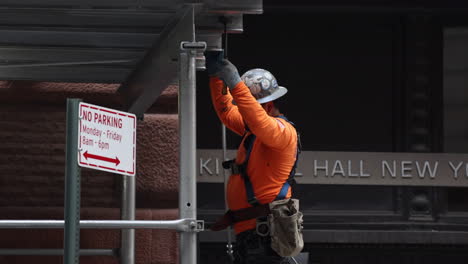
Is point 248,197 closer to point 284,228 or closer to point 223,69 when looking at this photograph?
point 284,228

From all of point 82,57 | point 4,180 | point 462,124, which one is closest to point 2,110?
point 4,180

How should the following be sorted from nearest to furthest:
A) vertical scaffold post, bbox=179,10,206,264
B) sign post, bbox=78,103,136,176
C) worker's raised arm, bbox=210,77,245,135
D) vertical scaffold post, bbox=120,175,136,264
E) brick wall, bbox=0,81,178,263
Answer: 1. sign post, bbox=78,103,136,176
2. vertical scaffold post, bbox=179,10,206,264
3. worker's raised arm, bbox=210,77,245,135
4. vertical scaffold post, bbox=120,175,136,264
5. brick wall, bbox=0,81,178,263

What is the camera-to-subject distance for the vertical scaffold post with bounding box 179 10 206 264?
4832 mm

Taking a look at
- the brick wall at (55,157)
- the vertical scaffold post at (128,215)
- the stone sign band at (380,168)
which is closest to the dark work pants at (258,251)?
the vertical scaffold post at (128,215)

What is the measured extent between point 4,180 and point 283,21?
321 cm

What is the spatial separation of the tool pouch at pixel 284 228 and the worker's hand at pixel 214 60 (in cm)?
88

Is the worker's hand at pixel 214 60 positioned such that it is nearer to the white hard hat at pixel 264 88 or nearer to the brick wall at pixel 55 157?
the white hard hat at pixel 264 88

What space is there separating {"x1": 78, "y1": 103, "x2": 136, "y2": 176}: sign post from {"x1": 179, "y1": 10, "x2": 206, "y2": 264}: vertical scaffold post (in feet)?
2.46

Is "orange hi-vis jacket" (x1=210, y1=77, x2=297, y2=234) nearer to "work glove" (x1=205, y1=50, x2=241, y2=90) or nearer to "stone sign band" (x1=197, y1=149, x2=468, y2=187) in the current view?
"work glove" (x1=205, y1=50, x2=241, y2=90)

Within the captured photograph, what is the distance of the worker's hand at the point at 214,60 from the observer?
541 cm

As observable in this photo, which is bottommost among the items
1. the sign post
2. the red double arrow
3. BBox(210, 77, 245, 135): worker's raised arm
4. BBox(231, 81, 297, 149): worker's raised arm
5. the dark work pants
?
the dark work pants

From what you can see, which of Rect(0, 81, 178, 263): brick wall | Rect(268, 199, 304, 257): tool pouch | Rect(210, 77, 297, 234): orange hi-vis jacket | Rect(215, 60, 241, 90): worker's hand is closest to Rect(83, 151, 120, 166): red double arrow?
Rect(215, 60, 241, 90): worker's hand

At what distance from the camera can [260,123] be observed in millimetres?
5461

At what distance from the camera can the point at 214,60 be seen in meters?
5.44
